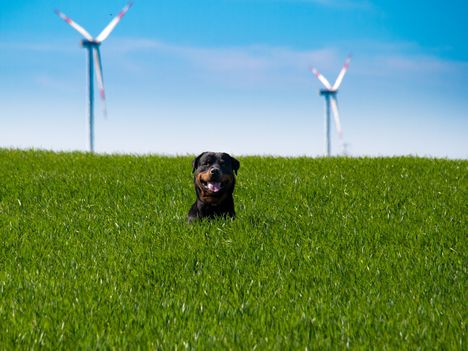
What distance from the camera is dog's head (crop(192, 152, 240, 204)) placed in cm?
918

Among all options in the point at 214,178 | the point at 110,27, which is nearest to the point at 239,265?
the point at 214,178

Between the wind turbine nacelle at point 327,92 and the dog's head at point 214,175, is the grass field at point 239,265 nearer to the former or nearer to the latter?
the dog's head at point 214,175

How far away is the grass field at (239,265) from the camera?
5.91 meters

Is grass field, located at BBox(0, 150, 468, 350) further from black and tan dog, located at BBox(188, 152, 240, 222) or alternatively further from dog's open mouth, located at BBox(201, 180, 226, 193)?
dog's open mouth, located at BBox(201, 180, 226, 193)

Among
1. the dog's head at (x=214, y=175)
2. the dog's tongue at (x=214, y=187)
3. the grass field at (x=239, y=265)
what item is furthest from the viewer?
the dog's tongue at (x=214, y=187)

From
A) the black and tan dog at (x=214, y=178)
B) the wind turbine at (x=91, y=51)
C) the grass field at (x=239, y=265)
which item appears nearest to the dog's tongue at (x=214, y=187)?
the black and tan dog at (x=214, y=178)

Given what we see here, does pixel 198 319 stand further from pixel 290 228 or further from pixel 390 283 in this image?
pixel 290 228

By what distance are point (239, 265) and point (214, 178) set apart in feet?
4.65

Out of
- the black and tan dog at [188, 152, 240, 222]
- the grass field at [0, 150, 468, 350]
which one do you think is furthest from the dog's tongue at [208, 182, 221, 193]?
the grass field at [0, 150, 468, 350]

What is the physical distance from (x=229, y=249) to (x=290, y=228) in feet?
5.50

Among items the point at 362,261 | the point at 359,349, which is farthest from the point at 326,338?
the point at 362,261

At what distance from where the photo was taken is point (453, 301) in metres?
7.04

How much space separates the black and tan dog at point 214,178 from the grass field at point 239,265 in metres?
0.46

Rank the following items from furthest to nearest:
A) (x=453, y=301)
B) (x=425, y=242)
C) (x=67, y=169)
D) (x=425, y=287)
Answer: (x=67, y=169) < (x=425, y=242) < (x=425, y=287) < (x=453, y=301)
